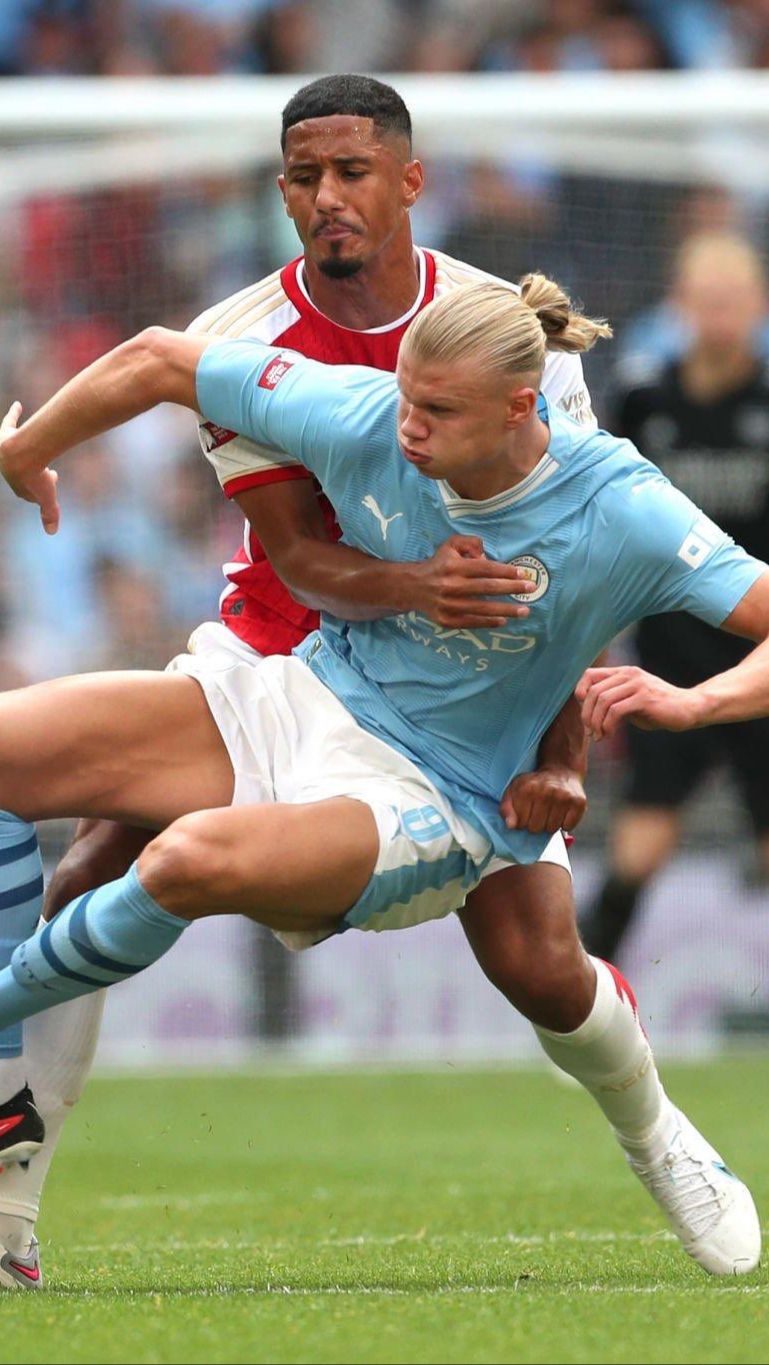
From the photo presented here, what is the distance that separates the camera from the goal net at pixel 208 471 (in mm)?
9133

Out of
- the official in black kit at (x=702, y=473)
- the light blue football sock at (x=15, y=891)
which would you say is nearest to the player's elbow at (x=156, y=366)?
the light blue football sock at (x=15, y=891)

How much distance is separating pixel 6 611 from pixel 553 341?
17.3 feet

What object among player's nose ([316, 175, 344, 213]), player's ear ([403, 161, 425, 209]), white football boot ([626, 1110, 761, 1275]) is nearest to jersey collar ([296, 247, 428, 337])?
player's ear ([403, 161, 425, 209])

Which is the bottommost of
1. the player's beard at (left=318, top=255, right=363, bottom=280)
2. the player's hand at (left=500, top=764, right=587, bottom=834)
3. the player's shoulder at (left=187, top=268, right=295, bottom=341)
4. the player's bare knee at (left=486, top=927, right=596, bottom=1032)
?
the player's bare knee at (left=486, top=927, right=596, bottom=1032)

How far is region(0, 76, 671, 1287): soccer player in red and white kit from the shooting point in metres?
4.54

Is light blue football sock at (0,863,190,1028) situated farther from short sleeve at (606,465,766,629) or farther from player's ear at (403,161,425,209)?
player's ear at (403,161,425,209)

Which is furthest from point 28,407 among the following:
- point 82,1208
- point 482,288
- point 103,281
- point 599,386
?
point 482,288

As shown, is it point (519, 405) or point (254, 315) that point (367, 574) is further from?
point (254, 315)

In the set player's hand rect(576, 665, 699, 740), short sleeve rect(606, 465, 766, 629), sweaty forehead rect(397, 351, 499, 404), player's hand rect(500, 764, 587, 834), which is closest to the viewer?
player's hand rect(576, 665, 699, 740)

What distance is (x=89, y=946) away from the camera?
13.4 feet

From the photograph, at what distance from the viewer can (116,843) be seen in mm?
4832

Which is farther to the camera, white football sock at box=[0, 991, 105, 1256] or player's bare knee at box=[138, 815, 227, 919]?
white football sock at box=[0, 991, 105, 1256]

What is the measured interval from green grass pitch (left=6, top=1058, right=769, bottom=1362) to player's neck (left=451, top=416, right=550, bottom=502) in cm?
151

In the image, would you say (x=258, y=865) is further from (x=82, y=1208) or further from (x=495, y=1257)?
(x=82, y=1208)
